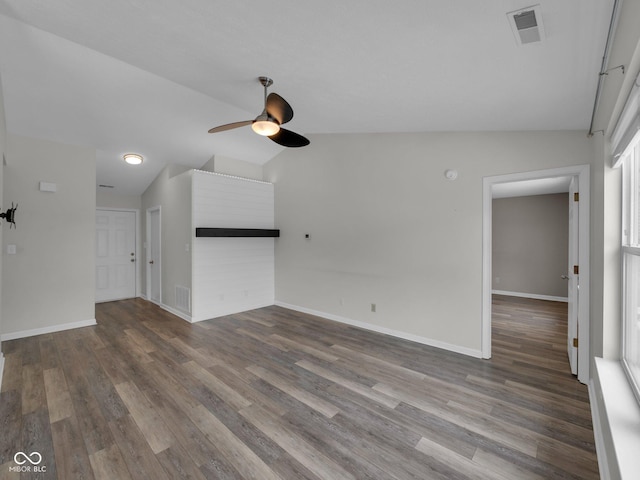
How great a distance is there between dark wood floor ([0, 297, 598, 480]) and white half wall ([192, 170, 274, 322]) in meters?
1.11

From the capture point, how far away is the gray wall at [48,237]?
3988 mm

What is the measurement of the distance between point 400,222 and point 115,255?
6067 mm

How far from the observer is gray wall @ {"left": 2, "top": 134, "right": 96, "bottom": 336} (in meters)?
3.99

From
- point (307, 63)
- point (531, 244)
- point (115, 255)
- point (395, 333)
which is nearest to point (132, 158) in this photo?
point (115, 255)

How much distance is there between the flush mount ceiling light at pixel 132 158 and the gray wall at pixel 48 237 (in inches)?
18.7

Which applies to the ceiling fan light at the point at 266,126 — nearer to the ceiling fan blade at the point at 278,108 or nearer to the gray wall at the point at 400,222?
the ceiling fan blade at the point at 278,108

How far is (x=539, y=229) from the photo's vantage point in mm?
6590

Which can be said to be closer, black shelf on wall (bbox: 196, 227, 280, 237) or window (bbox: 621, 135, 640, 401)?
window (bbox: 621, 135, 640, 401)

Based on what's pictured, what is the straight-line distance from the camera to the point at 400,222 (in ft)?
13.0

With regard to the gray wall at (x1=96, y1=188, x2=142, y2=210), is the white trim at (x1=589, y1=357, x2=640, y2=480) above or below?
below

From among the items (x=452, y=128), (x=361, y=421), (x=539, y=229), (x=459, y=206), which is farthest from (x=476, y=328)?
(x=539, y=229)

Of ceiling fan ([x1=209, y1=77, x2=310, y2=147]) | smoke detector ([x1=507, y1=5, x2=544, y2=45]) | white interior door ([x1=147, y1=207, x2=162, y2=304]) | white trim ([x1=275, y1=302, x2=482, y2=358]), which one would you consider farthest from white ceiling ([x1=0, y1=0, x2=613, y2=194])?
white trim ([x1=275, y1=302, x2=482, y2=358])

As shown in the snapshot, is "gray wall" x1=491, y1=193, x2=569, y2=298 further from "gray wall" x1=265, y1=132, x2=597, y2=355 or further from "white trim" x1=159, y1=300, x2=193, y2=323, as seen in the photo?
"white trim" x1=159, y1=300, x2=193, y2=323

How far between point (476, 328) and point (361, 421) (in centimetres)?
190
